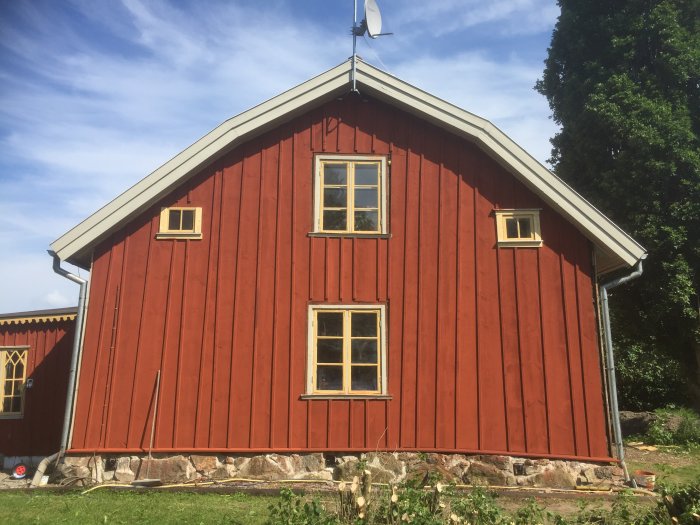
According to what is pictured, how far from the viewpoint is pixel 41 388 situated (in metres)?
13.5

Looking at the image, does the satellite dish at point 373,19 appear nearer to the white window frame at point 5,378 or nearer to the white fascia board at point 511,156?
the white fascia board at point 511,156

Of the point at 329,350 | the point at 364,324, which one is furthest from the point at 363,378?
the point at 364,324

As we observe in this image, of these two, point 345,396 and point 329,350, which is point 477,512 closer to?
point 345,396

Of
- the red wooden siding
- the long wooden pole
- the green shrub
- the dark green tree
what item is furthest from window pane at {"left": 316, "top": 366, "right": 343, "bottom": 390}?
the dark green tree

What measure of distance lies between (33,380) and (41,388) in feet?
A: 0.79

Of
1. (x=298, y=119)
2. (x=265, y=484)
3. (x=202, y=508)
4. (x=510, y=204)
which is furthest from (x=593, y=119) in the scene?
(x=202, y=508)

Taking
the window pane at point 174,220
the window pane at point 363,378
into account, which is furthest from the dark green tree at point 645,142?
the window pane at point 174,220

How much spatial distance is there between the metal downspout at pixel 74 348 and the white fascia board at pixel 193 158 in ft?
0.97

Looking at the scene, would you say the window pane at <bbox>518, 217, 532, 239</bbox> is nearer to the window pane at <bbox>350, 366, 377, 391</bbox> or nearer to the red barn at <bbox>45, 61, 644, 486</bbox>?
the red barn at <bbox>45, 61, 644, 486</bbox>

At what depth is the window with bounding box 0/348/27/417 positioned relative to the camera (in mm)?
13609

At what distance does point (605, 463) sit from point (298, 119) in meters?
8.07

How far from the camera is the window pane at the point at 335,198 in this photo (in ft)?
38.5

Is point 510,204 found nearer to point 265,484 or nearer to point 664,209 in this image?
point 265,484

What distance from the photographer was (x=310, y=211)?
11617 millimetres
